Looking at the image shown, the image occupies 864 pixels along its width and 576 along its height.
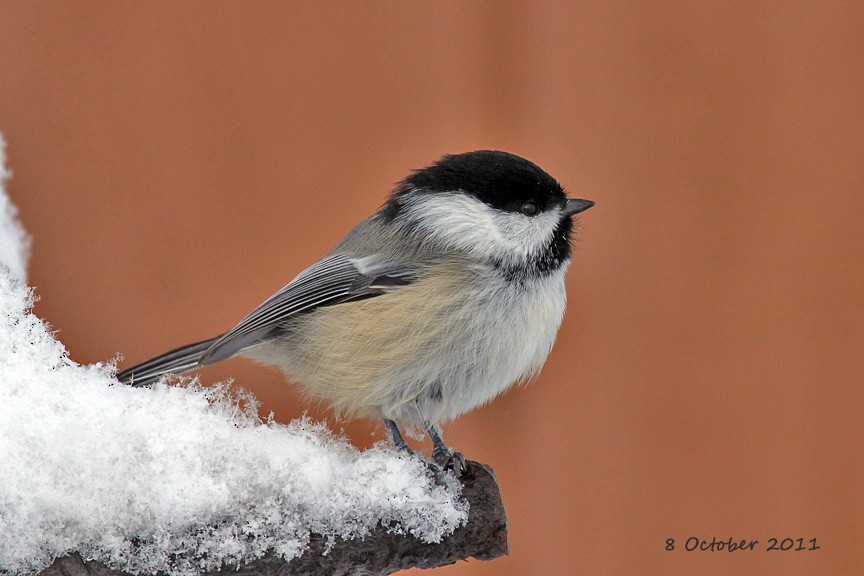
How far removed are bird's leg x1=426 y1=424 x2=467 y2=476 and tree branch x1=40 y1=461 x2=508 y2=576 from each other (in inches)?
1.5

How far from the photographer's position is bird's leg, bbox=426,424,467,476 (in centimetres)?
75

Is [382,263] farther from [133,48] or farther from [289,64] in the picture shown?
[133,48]

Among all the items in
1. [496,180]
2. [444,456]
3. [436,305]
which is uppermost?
[496,180]

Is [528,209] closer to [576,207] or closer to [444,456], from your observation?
[576,207]

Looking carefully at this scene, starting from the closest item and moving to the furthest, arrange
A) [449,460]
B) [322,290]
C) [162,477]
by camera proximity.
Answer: [162,477]
[449,460]
[322,290]

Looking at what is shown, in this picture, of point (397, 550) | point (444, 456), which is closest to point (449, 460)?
point (444, 456)

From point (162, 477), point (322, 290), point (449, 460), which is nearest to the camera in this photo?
point (162, 477)

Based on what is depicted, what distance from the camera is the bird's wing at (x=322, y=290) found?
866 millimetres

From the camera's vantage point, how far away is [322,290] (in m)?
0.89

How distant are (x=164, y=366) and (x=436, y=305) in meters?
0.32

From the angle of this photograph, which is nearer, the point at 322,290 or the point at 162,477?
the point at 162,477

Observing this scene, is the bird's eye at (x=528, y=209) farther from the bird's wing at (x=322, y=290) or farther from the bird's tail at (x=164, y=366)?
the bird's tail at (x=164, y=366)

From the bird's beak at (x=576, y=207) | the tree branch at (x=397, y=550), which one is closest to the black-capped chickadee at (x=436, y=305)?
the bird's beak at (x=576, y=207)

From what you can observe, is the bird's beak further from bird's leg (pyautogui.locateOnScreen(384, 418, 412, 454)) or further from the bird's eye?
bird's leg (pyautogui.locateOnScreen(384, 418, 412, 454))
